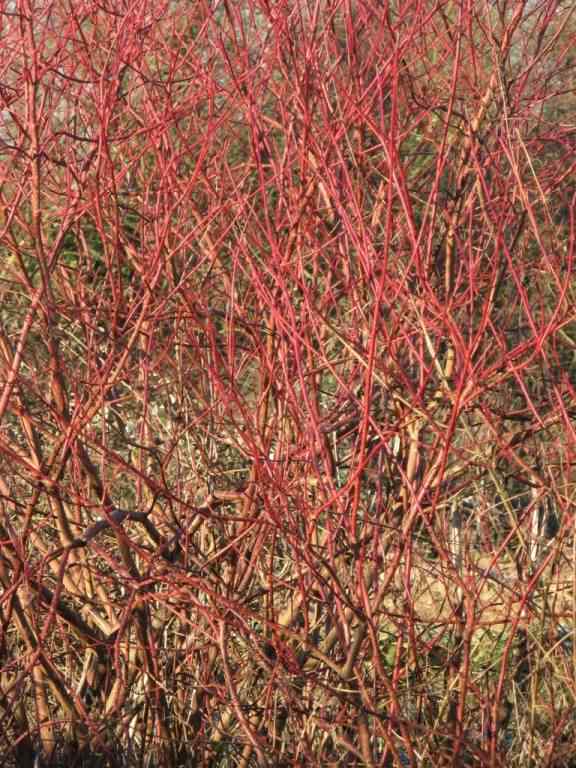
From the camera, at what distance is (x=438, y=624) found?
2.93m

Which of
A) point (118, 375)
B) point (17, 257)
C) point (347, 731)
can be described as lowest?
point (347, 731)

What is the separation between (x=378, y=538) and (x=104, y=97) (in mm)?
1221

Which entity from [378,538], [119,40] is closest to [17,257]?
[119,40]

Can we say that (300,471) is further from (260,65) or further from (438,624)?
(260,65)

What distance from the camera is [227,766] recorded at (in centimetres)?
323

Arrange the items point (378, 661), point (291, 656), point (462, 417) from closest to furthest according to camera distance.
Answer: point (378, 661), point (291, 656), point (462, 417)

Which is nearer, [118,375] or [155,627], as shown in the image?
[118,375]

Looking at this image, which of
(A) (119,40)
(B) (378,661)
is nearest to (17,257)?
(A) (119,40)

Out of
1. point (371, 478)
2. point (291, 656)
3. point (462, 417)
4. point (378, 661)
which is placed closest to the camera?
point (378, 661)

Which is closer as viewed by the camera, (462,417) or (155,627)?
(462,417)

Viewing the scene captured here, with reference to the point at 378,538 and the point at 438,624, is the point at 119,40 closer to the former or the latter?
the point at 378,538

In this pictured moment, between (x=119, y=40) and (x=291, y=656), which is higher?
(x=119, y=40)

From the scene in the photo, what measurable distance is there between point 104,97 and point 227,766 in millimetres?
1861

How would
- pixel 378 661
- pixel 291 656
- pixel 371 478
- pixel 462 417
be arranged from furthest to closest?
pixel 371 478 → pixel 462 417 → pixel 291 656 → pixel 378 661
